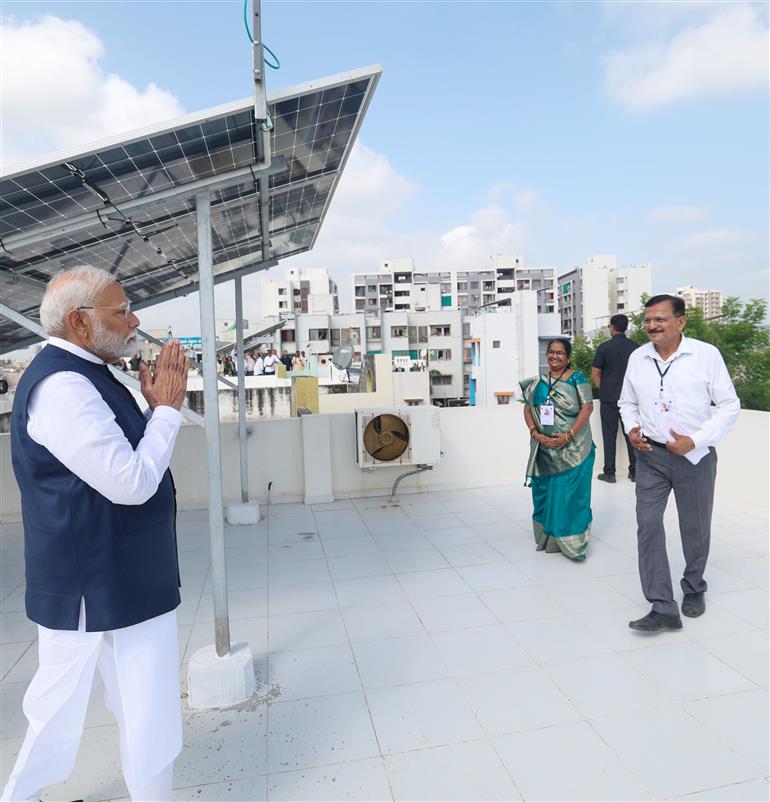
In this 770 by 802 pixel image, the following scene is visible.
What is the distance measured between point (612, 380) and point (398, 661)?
159 inches

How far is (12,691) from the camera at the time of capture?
241cm

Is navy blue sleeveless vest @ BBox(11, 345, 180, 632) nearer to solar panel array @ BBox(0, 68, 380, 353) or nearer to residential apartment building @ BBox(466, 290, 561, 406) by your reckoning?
solar panel array @ BBox(0, 68, 380, 353)

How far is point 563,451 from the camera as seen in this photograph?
3777mm

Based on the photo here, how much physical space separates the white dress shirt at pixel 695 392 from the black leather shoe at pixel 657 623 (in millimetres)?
811

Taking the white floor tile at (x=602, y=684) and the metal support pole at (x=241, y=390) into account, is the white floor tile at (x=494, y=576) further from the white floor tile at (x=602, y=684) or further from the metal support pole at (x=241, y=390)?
the metal support pole at (x=241, y=390)

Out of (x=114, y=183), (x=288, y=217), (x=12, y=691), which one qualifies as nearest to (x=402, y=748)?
(x=12, y=691)

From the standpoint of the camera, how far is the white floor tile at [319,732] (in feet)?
6.34

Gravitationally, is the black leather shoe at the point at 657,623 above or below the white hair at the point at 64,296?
below

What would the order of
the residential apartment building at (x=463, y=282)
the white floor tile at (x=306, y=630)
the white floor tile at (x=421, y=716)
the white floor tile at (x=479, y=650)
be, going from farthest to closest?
the residential apartment building at (x=463, y=282) < the white floor tile at (x=306, y=630) < the white floor tile at (x=479, y=650) < the white floor tile at (x=421, y=716)

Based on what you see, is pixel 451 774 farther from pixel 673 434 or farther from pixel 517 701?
pixel 673 434

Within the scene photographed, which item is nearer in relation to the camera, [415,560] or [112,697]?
[112,697]

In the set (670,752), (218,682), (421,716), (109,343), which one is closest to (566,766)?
(670,752)

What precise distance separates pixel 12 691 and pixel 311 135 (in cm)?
272

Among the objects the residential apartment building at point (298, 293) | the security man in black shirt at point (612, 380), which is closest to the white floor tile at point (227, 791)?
the security man in black shirt at point (612, 380)
